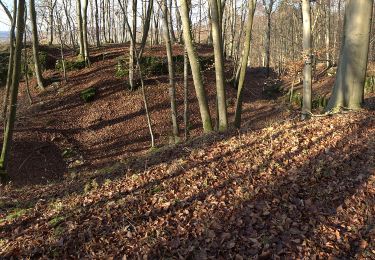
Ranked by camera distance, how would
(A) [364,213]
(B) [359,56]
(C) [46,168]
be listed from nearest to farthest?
(A) [364,213], (B) [359,56], (C) [46,168]

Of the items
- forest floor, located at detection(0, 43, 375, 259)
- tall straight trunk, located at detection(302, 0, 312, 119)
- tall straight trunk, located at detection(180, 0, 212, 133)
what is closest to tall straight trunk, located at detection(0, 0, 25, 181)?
forest floor, located at detection(0, 43, 375, 259)

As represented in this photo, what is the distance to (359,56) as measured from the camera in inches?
352

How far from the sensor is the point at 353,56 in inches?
353

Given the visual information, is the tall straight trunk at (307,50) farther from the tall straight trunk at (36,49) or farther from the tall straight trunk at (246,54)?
the tall straight trunk at (36,49)

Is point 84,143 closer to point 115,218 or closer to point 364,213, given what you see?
point 115,218

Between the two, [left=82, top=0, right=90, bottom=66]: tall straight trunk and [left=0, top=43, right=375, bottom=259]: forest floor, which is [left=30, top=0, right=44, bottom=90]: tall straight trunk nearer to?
[left=82, top=0, right=90, bottom=66]: tall straight trunk

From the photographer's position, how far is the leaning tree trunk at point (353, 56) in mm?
8727

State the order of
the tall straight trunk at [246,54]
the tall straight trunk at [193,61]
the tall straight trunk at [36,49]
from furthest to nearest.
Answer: the tall straight trunk at [36,49] < the tall straight trunk at [246,54] < the tall straight trunk at [193,61]

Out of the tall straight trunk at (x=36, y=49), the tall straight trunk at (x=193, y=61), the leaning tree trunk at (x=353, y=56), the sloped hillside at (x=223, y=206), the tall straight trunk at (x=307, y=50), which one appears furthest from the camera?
the tall straight trunk at (x=36, y=49)

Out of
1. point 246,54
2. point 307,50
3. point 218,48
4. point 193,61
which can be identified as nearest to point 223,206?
point 193,61

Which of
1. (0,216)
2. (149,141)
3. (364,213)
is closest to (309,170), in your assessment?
(364,213)

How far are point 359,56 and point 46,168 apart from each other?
12102mm

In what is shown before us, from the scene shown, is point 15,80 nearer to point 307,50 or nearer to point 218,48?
point 218,48

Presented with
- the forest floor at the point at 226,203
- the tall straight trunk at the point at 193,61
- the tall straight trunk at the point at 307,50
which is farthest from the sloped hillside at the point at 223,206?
the tall straight trunk at the point at 307,50
